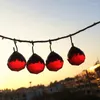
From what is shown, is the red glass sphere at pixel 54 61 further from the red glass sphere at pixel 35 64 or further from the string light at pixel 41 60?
the red glass sphere at pixel 35 64

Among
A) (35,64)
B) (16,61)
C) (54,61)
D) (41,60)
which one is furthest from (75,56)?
(16,61)

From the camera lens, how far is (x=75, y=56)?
565 centimetres

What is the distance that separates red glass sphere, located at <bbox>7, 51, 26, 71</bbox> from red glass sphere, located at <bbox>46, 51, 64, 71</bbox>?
44 centimetres

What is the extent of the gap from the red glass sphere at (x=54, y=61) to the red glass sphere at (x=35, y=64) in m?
0.12

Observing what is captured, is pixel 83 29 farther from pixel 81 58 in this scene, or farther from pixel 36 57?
pixel 36 57

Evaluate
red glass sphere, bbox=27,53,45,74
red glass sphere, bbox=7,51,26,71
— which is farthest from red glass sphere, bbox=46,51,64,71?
red glass sphere, bbox=7,51,26,71

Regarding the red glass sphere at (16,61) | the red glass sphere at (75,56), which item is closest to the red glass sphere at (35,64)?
the red glass sphere at (16,61)

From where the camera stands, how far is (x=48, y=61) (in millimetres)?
5676

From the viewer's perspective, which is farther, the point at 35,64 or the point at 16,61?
the point at 35,64

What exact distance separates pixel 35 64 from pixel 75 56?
0.68 metres

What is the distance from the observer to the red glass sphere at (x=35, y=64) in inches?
219

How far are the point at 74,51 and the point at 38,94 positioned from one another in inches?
4341

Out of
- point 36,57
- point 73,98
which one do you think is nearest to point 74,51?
point 36,57

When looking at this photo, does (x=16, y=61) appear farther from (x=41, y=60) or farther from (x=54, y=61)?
(x=54, y=61)
